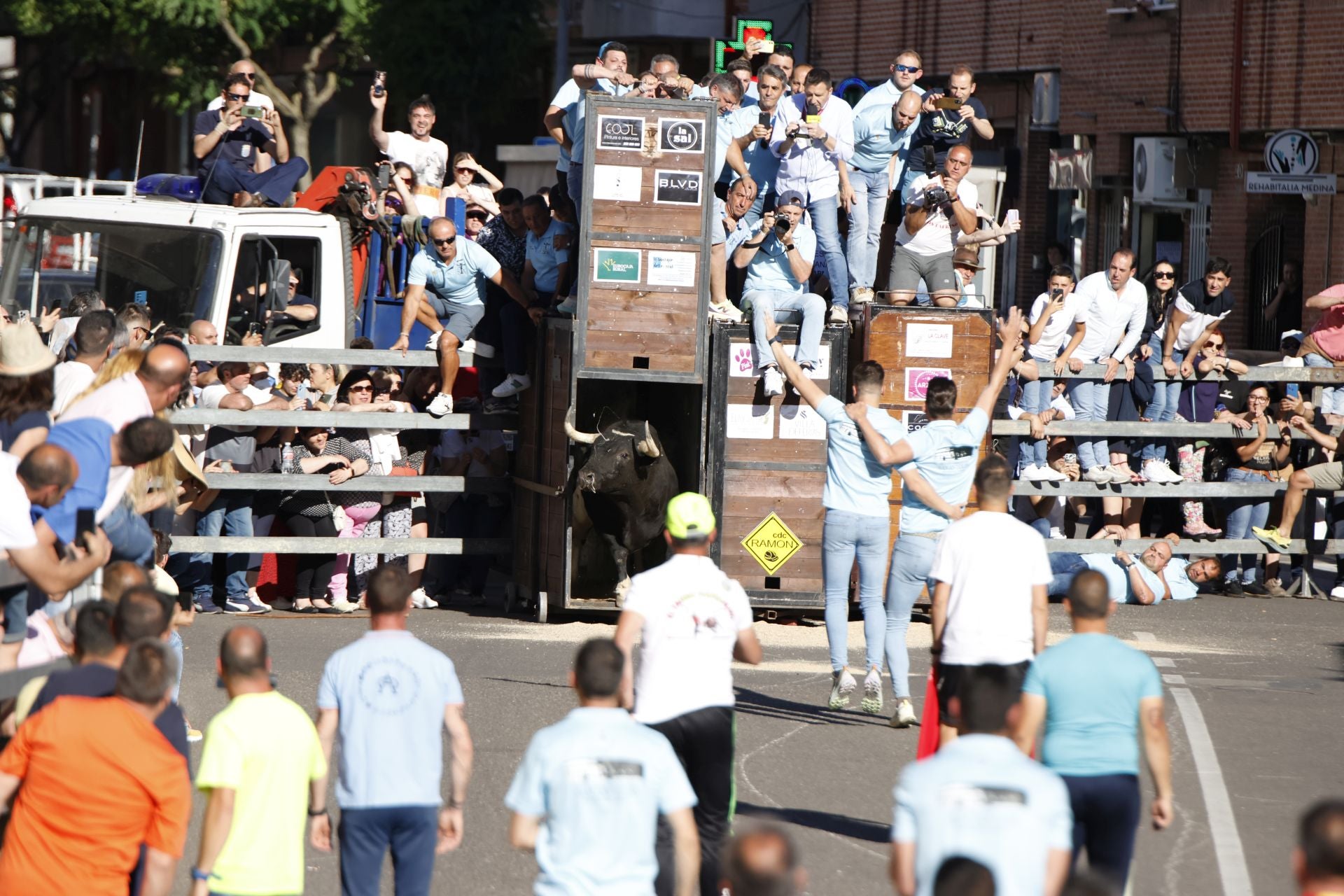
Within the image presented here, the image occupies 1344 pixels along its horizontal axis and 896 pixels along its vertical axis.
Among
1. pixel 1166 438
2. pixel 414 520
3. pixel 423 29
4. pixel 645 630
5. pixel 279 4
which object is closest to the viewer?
pixel 645 630

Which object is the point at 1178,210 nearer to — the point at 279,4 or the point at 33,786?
the point at 279,4

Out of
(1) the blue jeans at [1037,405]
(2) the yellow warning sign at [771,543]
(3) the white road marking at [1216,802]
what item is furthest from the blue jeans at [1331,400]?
(2) the yellow warning sign at [771,543]

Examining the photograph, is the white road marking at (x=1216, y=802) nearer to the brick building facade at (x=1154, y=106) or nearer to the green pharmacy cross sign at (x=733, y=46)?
the green pharmacy cross sign at (x=733, y=46)

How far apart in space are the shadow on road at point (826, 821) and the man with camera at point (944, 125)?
6.45 metres

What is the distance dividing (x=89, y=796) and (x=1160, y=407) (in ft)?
37.4

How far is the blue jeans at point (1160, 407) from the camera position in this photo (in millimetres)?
15344

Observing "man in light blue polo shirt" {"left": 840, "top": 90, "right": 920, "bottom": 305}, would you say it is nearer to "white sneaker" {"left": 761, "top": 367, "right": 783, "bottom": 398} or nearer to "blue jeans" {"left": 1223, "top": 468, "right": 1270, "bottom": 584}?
"white sneaker" {"left": 761, "top": 367, "right": 783, "bottom": 398}

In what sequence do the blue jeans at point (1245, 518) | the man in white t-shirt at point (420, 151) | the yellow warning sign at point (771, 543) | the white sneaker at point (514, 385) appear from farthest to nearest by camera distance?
the man in white t-shirt at point (420, 151) < the blue jeans at point (1245, 518) < the white sneaker at point (514, 385) < the yellow warning sign at point (771, 543)

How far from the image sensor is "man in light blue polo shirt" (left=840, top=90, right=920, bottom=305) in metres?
14.2

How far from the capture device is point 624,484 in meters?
13.1

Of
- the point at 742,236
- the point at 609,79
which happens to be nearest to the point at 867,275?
the point at 742,236

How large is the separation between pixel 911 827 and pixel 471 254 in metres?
9.33

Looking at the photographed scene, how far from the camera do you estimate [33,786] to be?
554cm

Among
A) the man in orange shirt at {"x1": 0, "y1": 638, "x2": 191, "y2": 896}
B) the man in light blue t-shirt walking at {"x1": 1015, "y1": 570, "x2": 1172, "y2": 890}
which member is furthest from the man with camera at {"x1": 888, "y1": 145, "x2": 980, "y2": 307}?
the man in orange shirt at {"x1": 0, "y1": 638, "x2": 191, "y2": 896}
